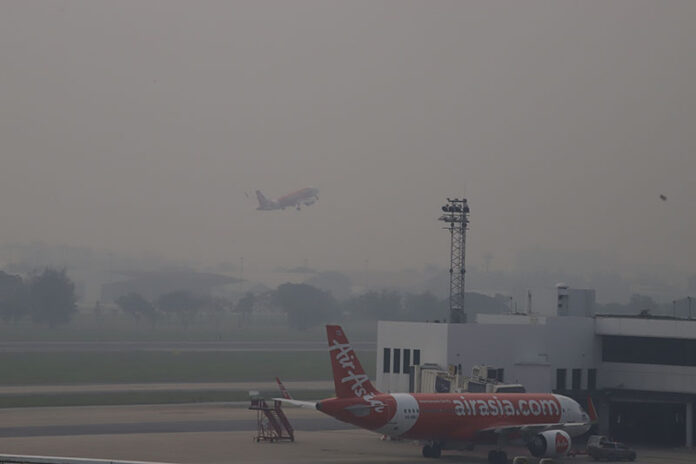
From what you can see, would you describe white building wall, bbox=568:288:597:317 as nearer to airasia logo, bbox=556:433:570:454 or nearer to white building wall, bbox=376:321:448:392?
white building wall, bbox=376:321:448:392

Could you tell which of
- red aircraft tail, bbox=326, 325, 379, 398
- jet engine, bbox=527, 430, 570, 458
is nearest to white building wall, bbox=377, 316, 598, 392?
jet engine, bbox=527, 430, 570, 458

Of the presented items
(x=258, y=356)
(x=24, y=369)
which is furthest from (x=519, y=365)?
(x=258, y=356)

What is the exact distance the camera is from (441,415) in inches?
2393

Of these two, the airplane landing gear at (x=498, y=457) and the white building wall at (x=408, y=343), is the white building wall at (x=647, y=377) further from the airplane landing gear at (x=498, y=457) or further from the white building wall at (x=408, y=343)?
the airplane landing gear at (x=498, y=457)

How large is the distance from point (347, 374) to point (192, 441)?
13264mm

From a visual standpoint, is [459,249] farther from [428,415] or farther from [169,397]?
[169,397]

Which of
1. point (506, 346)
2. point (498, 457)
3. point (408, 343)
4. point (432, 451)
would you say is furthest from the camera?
point (408, 343)

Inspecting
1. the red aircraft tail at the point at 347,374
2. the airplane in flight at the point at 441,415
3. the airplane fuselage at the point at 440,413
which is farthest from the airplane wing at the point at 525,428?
the red aircraft tail at the point at 347,374

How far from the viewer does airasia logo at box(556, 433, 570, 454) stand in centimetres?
6134

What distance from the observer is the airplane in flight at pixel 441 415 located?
192 feet

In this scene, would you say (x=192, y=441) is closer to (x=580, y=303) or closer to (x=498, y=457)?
(x=498, y=457)

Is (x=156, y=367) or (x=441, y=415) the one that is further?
(x=156, y=367)

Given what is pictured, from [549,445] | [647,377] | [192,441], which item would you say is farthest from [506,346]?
[192,441]

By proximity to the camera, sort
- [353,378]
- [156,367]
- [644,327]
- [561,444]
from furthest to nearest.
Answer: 1. [156,367]
2. [644,327]
3. [561,444]
4. [353,378]
